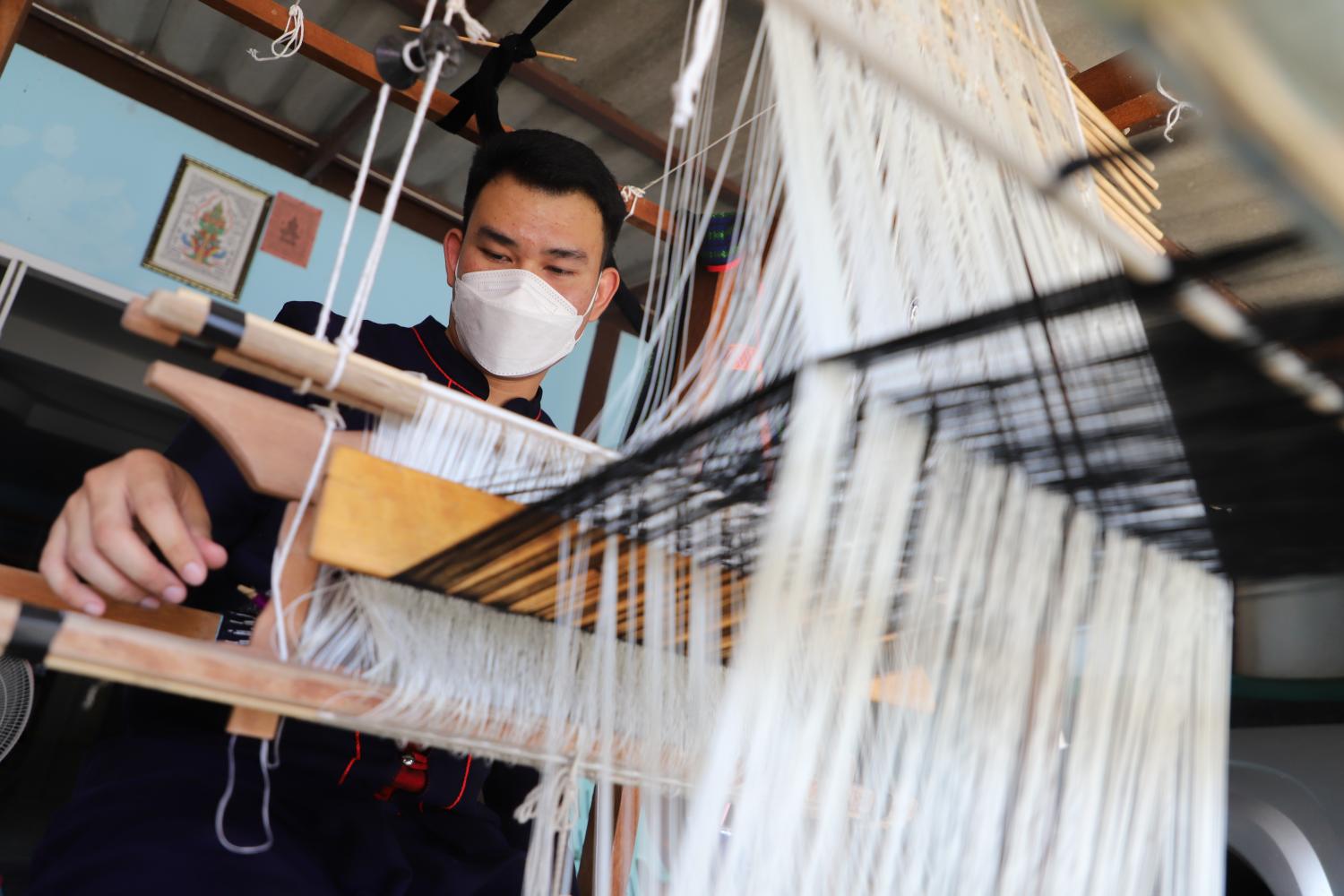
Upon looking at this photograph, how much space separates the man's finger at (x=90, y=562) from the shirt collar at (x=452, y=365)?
2.11 feet

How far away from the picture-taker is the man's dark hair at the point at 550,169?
1489 mm

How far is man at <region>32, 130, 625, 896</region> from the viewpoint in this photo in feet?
2.61

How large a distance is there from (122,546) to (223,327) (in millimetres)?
255

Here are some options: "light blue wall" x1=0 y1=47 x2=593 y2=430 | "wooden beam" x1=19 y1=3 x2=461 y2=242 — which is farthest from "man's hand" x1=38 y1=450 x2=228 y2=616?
"wooden beam" x1=19 y1=3 x2=461 y2=242

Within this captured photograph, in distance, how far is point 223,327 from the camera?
24.6 inches

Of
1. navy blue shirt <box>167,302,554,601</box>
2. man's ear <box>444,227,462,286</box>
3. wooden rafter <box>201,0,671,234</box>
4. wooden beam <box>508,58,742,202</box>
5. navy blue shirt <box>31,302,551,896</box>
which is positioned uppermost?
wooden beam <box>508,58,742,202</box>

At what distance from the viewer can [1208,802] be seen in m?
0.80

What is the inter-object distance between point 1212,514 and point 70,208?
3.24 metres

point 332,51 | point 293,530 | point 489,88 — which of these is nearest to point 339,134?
point 332,51

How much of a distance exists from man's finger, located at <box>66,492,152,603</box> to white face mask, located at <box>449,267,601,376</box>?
66 centimetres

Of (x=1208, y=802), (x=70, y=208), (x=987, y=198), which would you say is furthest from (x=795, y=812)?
(x=70, y=208)

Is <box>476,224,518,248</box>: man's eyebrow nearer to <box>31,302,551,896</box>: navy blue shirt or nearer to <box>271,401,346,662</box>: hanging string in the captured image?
<box>31,302,551,896</box>: navy blue shirt

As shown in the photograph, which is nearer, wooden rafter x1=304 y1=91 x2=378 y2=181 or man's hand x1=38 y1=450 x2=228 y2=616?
man's hand x1=38 y1=450 x2=228 y2=616

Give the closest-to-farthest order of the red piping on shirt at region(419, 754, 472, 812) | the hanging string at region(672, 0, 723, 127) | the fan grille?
the hanging string at region(672, 0, 723, 127) → the red piping on shirt at region(419, 754, 472, 812) → the fan grille
